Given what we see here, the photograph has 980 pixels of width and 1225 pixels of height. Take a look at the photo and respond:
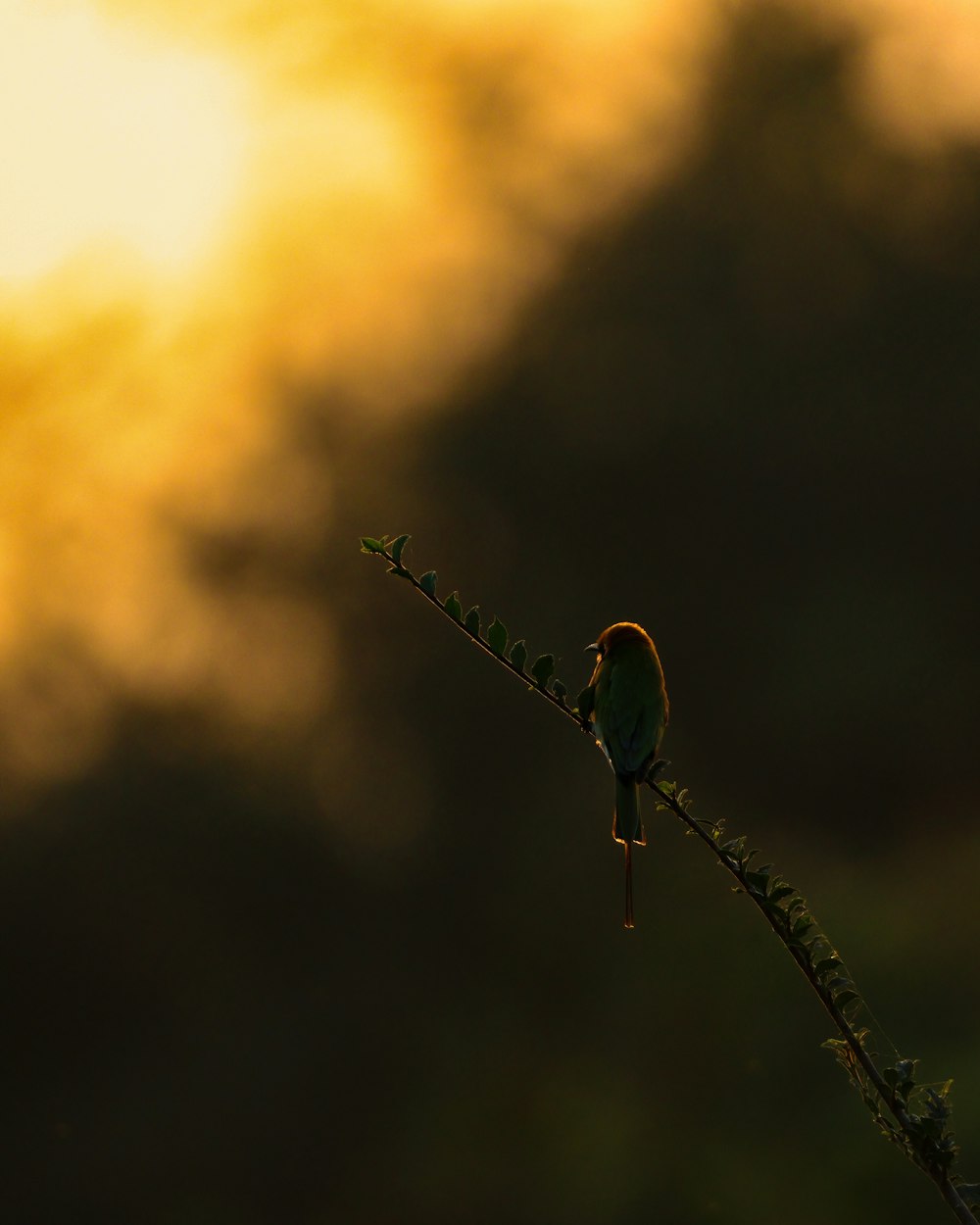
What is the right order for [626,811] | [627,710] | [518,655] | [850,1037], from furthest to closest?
[627,710], [626,811], [518,655], [850,1037]

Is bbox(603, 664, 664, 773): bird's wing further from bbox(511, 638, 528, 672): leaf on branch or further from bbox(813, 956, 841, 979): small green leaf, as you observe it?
bbox(813, 956, 841, 979): small green leaf

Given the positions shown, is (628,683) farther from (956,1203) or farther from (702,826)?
(956,1203)

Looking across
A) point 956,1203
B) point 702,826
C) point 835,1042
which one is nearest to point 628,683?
point 702,826

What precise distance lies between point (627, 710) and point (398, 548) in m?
1.02

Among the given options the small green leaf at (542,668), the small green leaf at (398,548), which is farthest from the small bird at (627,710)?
the small green leaf at (398,548)

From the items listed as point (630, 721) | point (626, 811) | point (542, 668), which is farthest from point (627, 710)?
point (542, 668)

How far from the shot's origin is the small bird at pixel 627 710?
2.52m

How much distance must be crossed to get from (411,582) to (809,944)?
751mm

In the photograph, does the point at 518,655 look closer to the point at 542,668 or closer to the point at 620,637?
the point at 542,668

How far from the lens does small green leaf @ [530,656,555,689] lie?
1935 mm

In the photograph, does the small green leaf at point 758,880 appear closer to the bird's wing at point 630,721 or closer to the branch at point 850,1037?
the branch at point 850,1037

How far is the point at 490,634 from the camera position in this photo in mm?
1922

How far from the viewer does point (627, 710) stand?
2.80 m

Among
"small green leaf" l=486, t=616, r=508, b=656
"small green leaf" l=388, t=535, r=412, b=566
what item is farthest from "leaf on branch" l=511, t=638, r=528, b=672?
"small green leaf" l=388, t=535, r=412, b=566
